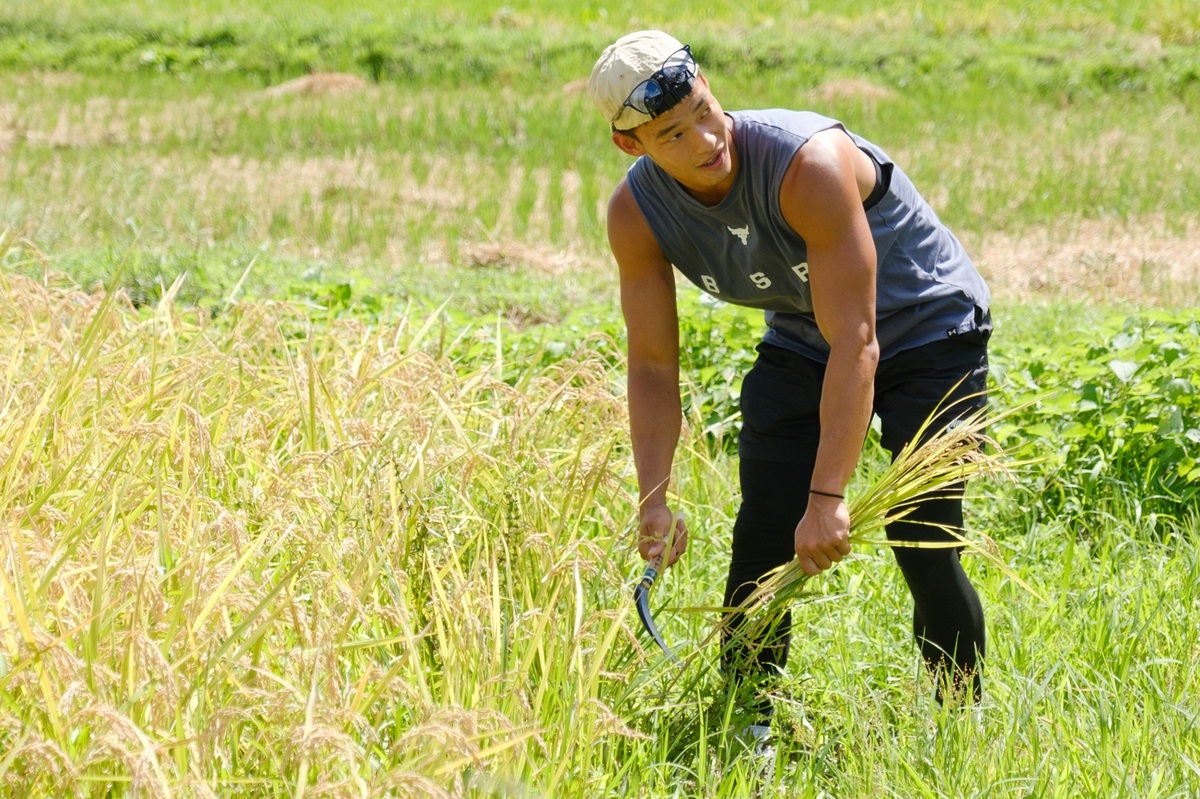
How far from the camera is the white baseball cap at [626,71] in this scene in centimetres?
204

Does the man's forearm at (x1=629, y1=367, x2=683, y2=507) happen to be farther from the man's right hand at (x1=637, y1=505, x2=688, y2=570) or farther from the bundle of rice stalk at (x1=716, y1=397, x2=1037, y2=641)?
the bundle of rice stalk at (x1=716, y1=397, x2=1037, y2=641)

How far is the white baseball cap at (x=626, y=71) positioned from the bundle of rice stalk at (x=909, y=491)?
760mm

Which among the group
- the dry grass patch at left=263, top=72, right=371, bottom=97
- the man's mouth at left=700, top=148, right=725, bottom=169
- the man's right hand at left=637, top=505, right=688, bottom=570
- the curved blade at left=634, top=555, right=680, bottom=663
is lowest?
the dry grass patch at left=263, top=72, right=371, bottom=97

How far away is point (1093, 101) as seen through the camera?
1195cm

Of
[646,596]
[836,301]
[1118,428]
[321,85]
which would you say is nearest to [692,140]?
[836,301]

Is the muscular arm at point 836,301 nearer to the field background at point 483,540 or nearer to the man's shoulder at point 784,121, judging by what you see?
the man's shoulder at point 784,121

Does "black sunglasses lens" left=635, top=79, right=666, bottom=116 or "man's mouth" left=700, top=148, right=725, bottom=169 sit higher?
"black sunglasses lens" left=635, top=79, right=666, bottom=116

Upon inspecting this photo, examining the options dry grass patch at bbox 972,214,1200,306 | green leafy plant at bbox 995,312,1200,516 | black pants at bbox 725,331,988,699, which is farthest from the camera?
dry grass patch at bbox 972,214,1200,306

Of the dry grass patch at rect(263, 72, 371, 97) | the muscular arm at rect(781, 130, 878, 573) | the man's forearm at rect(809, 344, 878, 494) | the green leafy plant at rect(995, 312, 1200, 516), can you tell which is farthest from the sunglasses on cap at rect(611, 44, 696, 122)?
the dry grass patch at rect(263, 72, 371, 97)

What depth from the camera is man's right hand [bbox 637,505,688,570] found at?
2.38m

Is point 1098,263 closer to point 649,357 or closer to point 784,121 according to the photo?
point 649,357

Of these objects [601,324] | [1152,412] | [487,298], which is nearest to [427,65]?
[487,298]

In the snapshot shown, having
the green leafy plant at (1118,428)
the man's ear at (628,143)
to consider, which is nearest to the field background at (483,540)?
the green leafy plant at (1118,428)

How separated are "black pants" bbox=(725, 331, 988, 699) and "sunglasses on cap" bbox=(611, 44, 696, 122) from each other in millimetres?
634
